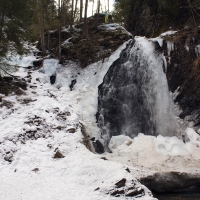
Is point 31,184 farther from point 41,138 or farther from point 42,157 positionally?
point 41,138

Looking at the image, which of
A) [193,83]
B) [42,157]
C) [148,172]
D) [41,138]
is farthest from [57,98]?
[193,83]

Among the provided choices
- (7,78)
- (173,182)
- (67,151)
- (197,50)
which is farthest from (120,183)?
(7,78)

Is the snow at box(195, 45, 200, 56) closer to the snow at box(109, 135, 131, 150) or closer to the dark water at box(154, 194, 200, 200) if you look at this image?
the snow at box(109, 135, 131, 150)

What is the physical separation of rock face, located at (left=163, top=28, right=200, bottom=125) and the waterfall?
0.53 metres

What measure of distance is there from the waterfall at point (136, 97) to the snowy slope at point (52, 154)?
2.88ft

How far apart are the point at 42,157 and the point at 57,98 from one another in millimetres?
5619

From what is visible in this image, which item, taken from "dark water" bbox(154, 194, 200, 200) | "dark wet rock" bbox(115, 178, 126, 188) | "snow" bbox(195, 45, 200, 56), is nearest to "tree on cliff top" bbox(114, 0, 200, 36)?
"snow" bbox(195, 45, 200, 56)

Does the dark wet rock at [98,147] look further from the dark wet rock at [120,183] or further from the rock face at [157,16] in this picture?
the rock face at [157,16]

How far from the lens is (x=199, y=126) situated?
11.7 metres

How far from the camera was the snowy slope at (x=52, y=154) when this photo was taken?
19.1ft

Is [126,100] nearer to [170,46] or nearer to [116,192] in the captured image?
[170,46]

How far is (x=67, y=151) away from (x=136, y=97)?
6.51 metres

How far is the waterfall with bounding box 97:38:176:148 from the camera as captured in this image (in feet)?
39.8

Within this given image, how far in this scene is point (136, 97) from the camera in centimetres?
1310
